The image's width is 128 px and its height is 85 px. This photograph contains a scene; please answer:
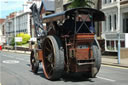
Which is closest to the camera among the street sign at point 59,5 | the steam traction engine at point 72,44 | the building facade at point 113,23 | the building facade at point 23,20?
the steam traction engine at point 72,44

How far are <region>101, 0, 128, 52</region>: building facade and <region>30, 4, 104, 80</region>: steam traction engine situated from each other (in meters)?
17.3

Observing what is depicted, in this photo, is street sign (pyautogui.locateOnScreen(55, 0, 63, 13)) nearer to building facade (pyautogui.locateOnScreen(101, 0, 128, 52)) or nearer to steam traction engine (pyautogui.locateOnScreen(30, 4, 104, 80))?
building facade (pyautogui.locateOnScreen(101, 0, 128, 52))

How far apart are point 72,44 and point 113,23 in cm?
2101

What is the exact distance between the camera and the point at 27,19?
7300 centimetres

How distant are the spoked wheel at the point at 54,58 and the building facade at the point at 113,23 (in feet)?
57.4

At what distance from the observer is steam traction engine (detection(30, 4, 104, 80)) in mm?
9430

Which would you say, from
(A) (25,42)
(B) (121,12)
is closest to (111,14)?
(B) (121,12)

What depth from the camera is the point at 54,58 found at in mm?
9609

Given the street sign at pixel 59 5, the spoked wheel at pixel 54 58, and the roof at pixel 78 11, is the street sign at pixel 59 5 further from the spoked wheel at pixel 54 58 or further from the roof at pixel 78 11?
the spoked wheel at pixel 54 58

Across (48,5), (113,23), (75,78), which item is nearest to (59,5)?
(48,5)

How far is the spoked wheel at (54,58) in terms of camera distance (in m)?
9.55

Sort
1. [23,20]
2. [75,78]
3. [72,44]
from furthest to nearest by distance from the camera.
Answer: [23,20] → [75,78] → [72,44]

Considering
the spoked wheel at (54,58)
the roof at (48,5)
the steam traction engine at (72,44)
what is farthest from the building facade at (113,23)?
the roof at (48,5)

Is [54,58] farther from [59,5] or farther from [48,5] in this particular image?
[48,5]
